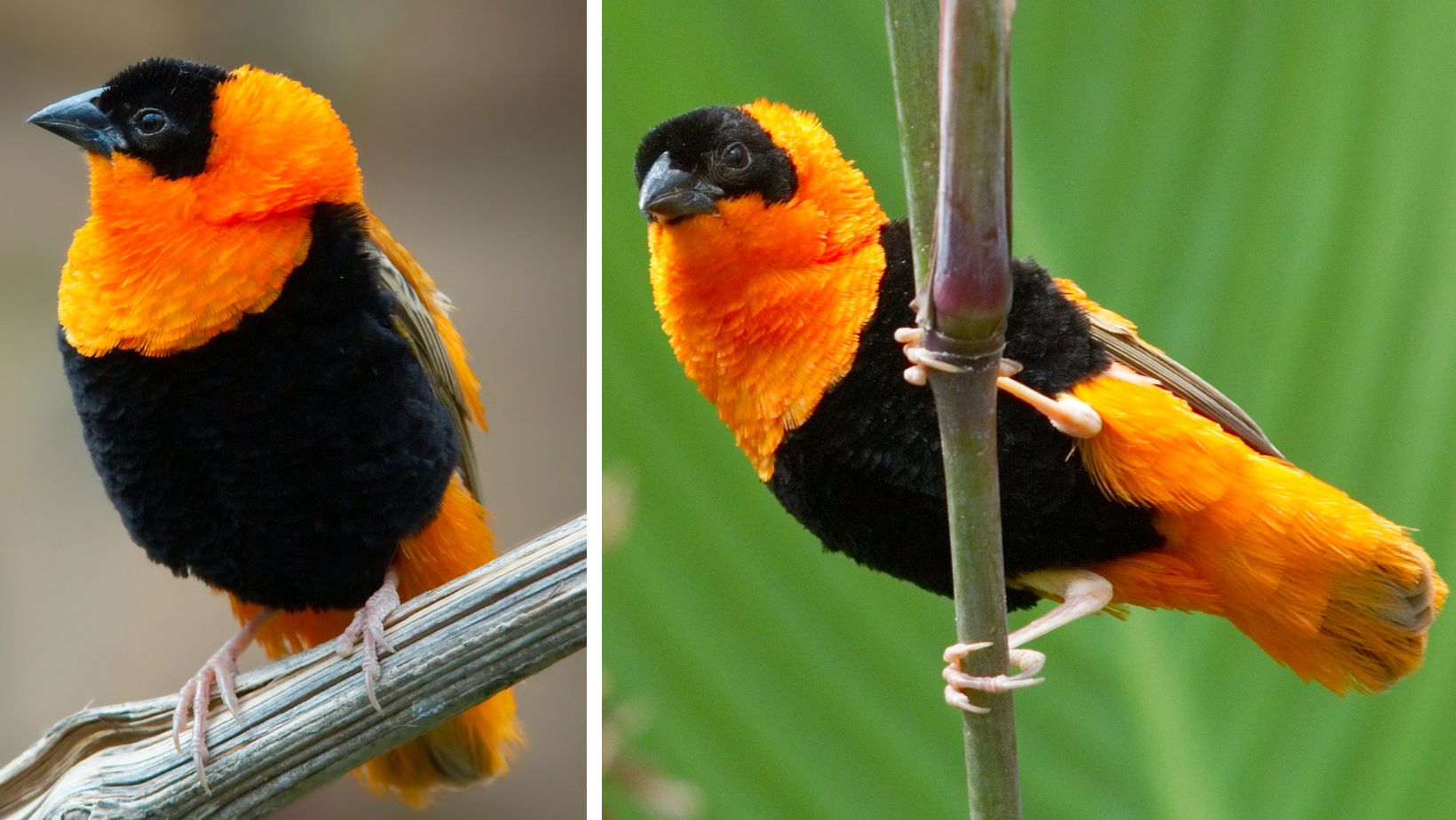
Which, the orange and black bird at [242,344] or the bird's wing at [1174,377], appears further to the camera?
the orange and black bird at [242,344]

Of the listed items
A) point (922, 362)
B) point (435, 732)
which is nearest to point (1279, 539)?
point (922, 362)

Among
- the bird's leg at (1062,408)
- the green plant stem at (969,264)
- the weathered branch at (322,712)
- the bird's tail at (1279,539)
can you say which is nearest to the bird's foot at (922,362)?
the green plant stem at (969,264)

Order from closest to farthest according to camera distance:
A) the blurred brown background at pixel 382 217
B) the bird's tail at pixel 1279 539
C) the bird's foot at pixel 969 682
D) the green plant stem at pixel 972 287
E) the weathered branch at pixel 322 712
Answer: the green plant stem at pixel 972 287
the bird's foot at pixel 969 682
the bird's tail at pixel 1279 539
the weathered branch at pixel 322 712
the blurred brown background at pixel 382 217

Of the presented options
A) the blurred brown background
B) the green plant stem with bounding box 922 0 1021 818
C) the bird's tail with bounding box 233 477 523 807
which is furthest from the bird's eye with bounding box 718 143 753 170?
the bird's tail with bounding box 233 477 523 807

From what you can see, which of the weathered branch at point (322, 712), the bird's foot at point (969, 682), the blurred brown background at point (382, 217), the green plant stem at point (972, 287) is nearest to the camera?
the green plant stem at point (972, 287)

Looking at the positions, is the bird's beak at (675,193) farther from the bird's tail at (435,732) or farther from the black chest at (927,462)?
the bird's tail at (435,732)

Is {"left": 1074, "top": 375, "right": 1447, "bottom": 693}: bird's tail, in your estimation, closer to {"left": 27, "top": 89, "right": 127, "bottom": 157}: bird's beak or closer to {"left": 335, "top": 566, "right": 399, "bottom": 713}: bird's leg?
{"left": 335, "top": 566, "right": 399, "bottom": 713}: bird's leg
